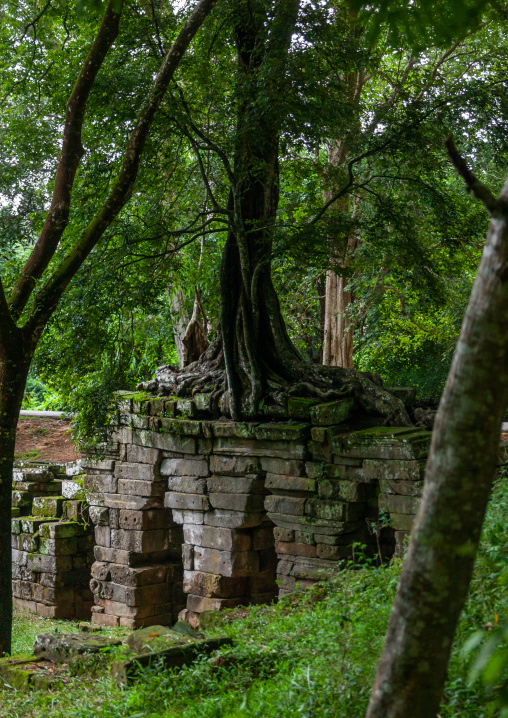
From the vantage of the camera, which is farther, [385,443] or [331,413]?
[331,413]

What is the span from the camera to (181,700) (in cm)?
500

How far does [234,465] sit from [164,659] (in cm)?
357

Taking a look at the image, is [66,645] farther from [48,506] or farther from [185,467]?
[48,506]

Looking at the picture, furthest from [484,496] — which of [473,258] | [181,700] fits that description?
[473,258]

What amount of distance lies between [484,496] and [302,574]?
5.97 meters

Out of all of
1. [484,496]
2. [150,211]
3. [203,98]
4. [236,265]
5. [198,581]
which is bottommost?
[198,581]

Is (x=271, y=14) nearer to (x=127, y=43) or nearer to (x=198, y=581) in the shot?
(x=127, y=43)

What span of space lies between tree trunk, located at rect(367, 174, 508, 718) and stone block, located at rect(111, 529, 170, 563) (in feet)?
25.8

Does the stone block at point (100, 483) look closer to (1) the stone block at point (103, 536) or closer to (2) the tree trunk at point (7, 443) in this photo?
(1) the stone block at point (103, 536)

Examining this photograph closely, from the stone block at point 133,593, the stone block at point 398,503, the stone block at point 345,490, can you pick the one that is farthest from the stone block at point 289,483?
the stone block at point 133,593

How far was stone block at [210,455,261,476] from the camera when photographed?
887 cm

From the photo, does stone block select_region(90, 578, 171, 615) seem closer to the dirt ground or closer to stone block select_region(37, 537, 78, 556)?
stone block select_region(37, 537, 78, 556)

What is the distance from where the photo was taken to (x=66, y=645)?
6844mm

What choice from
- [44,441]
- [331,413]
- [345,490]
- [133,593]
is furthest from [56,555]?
[44,441]
